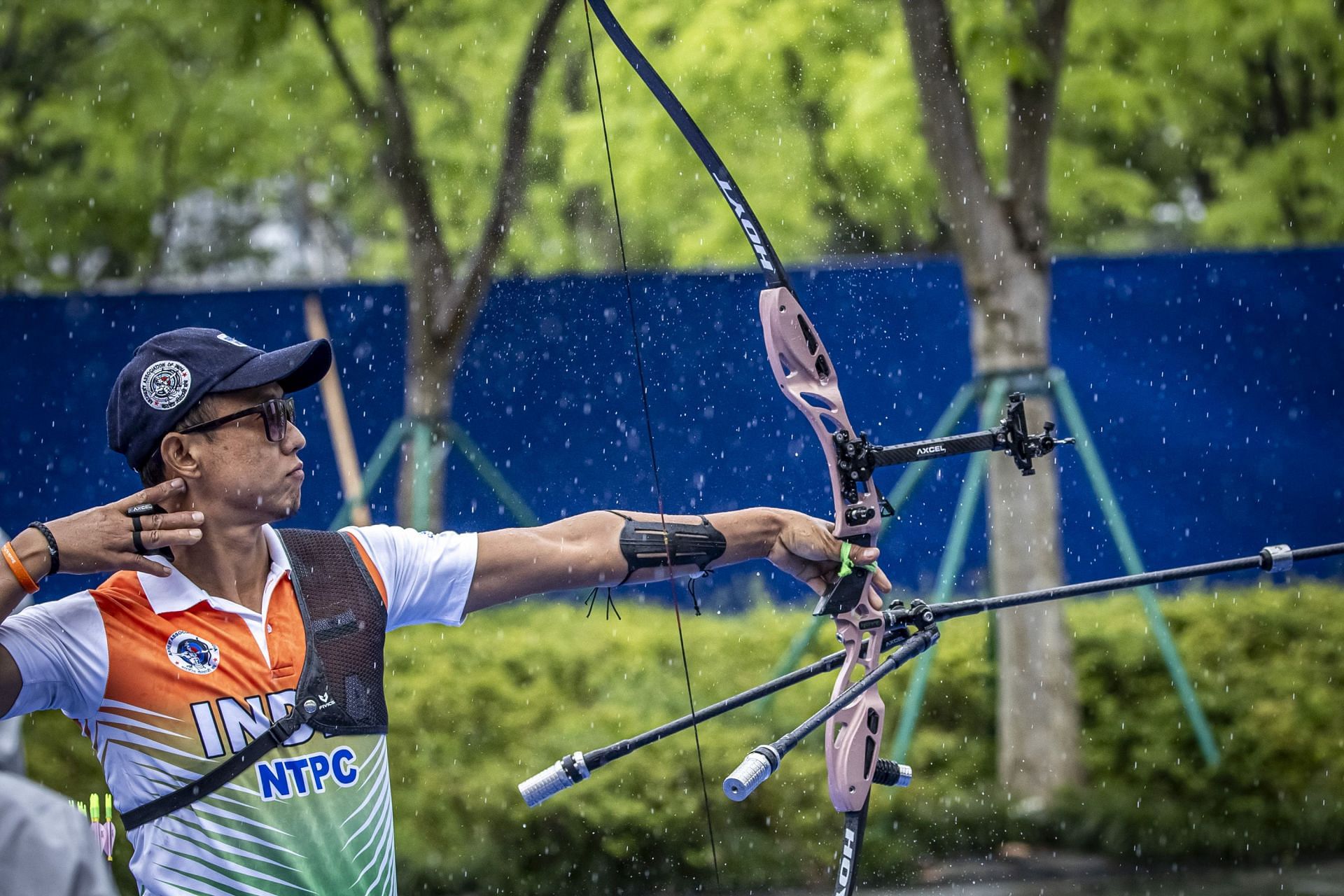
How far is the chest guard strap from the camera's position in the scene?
245cm

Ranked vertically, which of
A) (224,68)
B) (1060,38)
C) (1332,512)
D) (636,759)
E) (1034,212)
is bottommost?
(636,759)

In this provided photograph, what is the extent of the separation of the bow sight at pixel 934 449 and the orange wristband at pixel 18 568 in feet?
4.95

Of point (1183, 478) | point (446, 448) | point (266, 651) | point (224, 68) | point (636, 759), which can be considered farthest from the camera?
point (224, 68)

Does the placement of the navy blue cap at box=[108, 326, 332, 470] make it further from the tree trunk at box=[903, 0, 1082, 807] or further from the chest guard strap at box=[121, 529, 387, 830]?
the tree trunk at box=[903, 0, 1082, 807]

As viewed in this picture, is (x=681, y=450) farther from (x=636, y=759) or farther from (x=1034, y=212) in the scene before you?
(x=1034, y=212)

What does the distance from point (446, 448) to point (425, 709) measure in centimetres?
106

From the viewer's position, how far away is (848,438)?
2.95 m

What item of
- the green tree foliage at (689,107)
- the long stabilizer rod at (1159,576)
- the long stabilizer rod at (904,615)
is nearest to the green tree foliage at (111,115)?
the green tree foliage at (689,107)

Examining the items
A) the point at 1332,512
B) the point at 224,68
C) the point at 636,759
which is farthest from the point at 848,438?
the point at 224,68

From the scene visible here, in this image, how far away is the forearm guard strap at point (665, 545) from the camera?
282cm

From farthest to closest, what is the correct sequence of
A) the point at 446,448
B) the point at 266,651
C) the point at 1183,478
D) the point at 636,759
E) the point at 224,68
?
1. the point at 224,68
2. the point at 1183,478
3. the point at 446,448
4. the point at 636,759
5. the point at 266,651

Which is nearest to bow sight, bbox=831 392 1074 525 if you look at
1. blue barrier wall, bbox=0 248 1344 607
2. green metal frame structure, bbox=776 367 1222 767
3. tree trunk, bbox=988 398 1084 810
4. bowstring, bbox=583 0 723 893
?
bowstring, bbox=583 0 723 893

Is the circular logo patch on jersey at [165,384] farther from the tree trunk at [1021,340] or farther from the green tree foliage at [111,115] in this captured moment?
the green tree foliage at [111,115]

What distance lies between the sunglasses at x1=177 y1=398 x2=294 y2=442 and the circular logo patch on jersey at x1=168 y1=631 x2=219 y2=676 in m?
0.37
